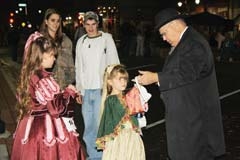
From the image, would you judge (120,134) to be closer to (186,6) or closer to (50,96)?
(50,96)

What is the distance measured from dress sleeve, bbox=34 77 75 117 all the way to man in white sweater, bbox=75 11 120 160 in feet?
5.48

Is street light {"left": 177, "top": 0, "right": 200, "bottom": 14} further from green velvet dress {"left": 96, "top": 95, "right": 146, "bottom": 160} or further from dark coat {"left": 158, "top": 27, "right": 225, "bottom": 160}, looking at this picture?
dark coat {"left": 158, "top": 27, "right": 225, "bottom": 160}

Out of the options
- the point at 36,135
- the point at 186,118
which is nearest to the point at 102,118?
the point at 36,135

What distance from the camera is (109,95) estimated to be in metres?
5.89

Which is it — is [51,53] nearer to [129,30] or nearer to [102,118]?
[102,118]

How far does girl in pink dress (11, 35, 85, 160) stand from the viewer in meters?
5.13

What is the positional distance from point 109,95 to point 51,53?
3.21 ft

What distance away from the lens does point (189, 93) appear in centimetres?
418

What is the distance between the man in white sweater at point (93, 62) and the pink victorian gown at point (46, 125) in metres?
1.57

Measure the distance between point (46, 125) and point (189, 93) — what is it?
168cm

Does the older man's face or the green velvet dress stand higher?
the older man's face

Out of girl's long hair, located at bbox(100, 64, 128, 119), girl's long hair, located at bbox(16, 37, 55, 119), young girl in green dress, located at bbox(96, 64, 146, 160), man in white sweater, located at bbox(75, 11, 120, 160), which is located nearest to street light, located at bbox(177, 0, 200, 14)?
man in white sweater, located at bbox(75, 11, 120, 160)

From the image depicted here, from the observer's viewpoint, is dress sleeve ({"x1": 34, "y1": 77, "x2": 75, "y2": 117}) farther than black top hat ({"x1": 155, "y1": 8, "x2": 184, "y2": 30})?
Yes

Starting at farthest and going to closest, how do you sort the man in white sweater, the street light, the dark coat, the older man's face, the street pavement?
the street light, the street pavement, the man in white sweater, the older man's face, the dark coat
